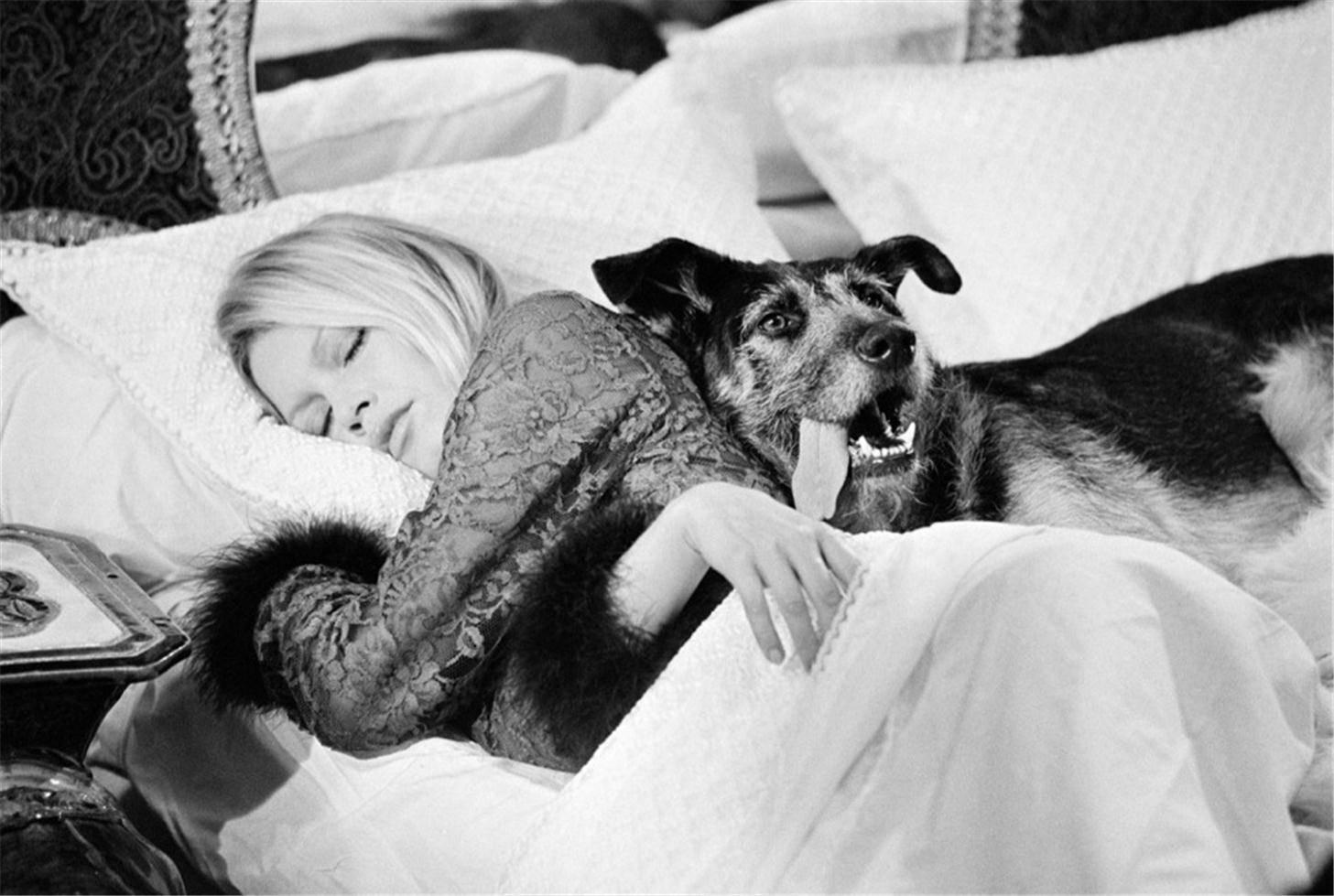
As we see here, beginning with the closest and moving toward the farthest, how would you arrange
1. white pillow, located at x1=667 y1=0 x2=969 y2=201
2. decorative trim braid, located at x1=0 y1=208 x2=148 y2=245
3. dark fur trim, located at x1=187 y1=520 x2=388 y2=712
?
dark fur trim, located at x1=187 y1=520 x2=388 y2=712
decorative trim braid, located at x1=0 y1=208 x2=148 y2=245
white pillow, located at x1=667 y1=0 x2=969 y2=201

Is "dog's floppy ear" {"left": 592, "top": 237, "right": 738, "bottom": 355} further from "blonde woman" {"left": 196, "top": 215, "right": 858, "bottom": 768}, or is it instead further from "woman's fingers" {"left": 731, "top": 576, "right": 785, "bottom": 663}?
"woman's fingers" {"left": 731, "top": 576, "right": 785, "bottom": 663}

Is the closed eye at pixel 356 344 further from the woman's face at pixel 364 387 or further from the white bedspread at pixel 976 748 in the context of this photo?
the white bedspread at pixel 976 748

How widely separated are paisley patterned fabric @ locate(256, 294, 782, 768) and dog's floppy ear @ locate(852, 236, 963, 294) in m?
0.27

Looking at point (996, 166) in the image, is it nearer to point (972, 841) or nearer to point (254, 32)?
point (254, 32)

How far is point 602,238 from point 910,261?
412mm

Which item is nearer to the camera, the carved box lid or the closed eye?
the carved box lid

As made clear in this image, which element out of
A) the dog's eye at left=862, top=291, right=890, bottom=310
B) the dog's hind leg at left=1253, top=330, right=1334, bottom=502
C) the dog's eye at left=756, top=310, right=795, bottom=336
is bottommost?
the dog's hind leg at left=1253, top=330, right=1334, bottom=502

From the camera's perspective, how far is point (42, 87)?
6.00ft

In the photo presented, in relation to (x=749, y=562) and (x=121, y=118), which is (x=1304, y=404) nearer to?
(x=749, y=562)

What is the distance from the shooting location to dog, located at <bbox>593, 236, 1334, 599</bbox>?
1.31m

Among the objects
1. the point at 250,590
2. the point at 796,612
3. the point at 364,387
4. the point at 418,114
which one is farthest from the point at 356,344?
the point at 418,114

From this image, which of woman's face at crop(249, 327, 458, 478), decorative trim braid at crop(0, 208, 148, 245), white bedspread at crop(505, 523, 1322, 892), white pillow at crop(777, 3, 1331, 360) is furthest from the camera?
white pillow at crop(777, 3, 1331, 360)

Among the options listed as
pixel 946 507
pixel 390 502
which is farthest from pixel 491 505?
pixel 946 507

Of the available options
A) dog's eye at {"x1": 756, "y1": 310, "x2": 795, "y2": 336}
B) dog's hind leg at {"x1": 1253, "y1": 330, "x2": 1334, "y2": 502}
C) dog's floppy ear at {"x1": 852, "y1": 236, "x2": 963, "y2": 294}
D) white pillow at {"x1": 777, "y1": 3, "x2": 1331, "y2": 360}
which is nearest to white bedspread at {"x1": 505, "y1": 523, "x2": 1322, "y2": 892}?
dog's eye at {"x1": 756, "y1": 310, "x2": 795, "y2": 336}
